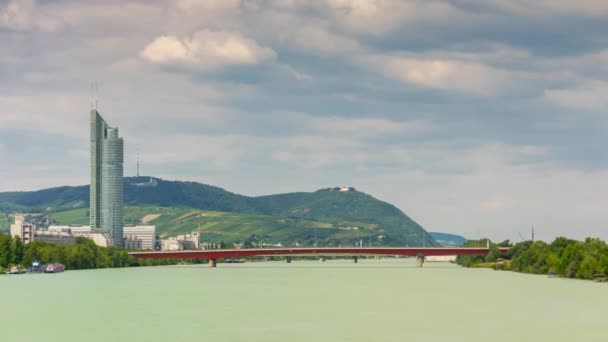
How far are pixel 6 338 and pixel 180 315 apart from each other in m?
18.4

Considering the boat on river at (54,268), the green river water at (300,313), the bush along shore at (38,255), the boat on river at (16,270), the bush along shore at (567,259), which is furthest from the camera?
the bush along shore at (38,255)

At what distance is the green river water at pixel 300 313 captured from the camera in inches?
2424

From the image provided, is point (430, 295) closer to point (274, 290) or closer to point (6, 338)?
point (274, 290)

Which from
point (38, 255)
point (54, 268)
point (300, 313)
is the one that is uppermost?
point (38, 255)

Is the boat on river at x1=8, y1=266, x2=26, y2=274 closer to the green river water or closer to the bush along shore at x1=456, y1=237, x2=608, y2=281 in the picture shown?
the green river water

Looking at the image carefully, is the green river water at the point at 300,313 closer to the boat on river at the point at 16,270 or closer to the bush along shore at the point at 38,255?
the boat on river at the point at 16,270

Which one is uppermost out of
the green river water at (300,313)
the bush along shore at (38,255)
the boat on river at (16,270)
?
the bush along shore at (38,255)

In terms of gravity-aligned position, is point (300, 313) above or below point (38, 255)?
below

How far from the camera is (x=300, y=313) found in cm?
7781

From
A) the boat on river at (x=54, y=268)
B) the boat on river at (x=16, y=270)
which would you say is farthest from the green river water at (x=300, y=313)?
the boat on river at (x=54, y=268)

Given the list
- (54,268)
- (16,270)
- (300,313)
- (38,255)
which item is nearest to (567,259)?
(300,313)

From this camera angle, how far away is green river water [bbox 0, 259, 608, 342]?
61562mm

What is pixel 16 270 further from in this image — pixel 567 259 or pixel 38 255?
pixel 567 259

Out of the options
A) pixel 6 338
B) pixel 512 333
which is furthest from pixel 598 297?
pixel 6 338
